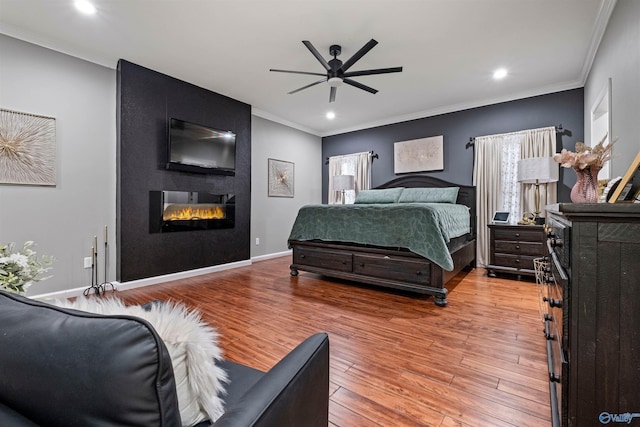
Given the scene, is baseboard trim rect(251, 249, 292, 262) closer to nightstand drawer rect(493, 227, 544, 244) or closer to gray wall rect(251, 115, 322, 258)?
gray wall rect(251, 115, 322, 258)

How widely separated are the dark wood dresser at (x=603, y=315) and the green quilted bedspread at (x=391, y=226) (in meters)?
1.80

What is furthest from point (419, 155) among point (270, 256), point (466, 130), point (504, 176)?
point (270, 256)

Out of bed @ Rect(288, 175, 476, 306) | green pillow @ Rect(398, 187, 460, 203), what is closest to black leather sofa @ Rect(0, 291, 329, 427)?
bed @ Rect(288, 175, 476, 306)

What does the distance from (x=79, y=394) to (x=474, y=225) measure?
192 inches

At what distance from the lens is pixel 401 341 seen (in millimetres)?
2043

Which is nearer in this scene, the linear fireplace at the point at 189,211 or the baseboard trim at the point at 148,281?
the baseboard trim at the point at 148,281

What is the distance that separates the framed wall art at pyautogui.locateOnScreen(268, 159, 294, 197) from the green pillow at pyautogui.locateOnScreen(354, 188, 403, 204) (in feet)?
4.67

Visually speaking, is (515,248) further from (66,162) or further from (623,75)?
(66,162)

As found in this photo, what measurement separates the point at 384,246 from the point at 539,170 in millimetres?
2327

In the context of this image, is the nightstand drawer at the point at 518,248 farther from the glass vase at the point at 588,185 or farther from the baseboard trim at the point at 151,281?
the baseboard trim at the point at 151,281

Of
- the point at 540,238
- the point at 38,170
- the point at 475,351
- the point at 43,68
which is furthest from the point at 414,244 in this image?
the point at 43,68

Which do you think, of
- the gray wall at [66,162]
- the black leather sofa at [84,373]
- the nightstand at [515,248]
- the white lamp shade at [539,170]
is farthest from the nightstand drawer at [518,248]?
the gray wall at [66,162]

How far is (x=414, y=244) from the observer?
9.39 ft

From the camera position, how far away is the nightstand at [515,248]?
356 centimetres
